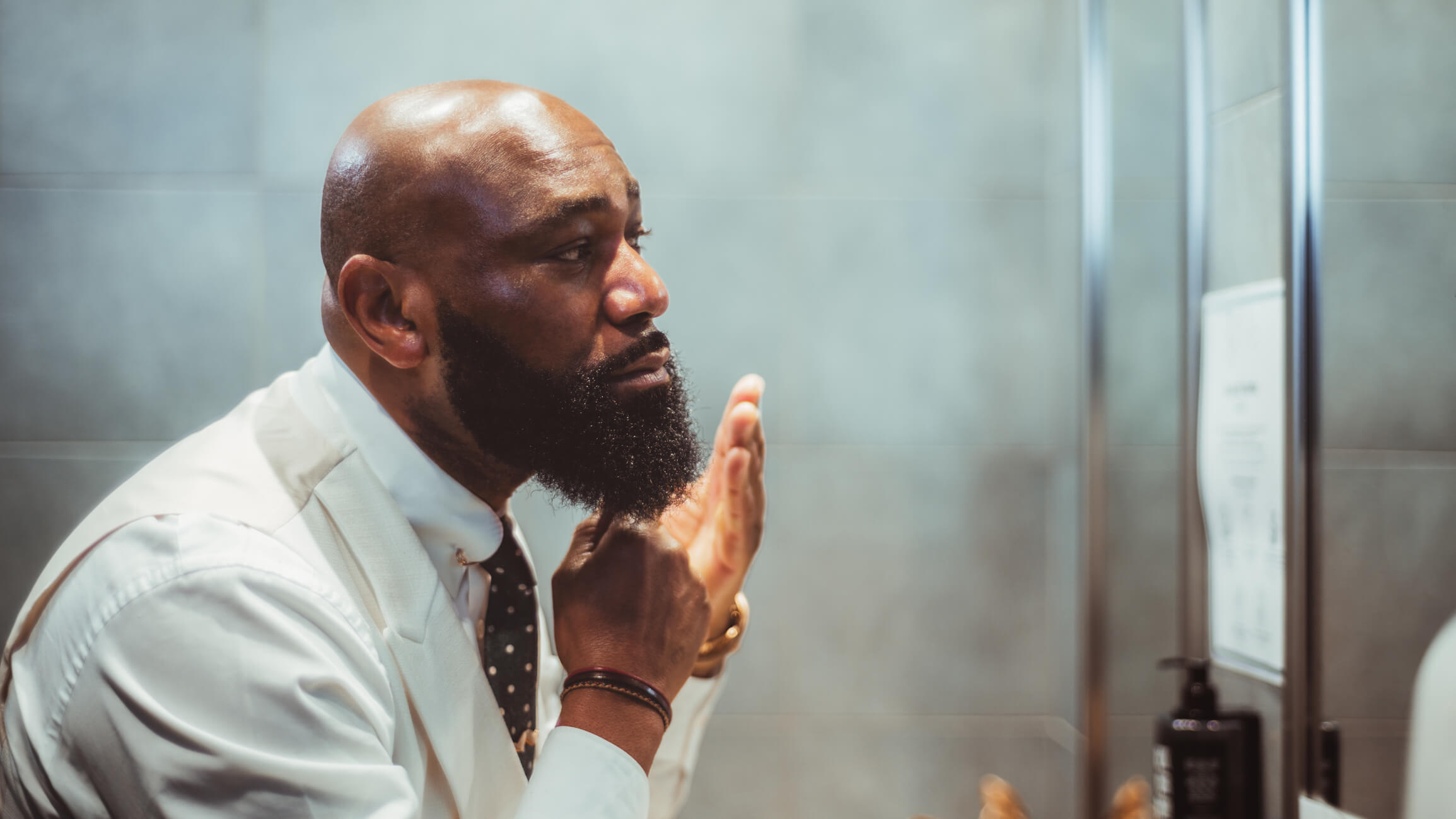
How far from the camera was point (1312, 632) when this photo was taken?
75 centimetres

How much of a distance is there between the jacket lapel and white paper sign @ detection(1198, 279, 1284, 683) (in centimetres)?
65

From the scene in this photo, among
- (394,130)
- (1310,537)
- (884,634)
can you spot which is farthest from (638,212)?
(884,634)

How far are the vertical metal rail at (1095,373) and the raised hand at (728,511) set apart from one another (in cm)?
49

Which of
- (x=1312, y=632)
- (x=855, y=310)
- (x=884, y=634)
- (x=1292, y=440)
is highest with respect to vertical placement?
(x=855, y=310)

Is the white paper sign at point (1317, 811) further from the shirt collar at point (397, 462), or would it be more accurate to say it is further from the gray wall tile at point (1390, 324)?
the shirt collar at point (397, 462)

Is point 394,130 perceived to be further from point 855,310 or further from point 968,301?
point 968,301

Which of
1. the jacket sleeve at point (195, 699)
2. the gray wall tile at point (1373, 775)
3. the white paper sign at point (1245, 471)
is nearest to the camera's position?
the jacket sleeve at point (195, 699)

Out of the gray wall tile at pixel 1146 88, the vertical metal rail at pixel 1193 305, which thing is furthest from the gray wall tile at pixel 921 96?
the vertical metal rail at pixel 1193 305

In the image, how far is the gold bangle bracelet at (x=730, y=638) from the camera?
2.98 feet

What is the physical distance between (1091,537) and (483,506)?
74cm

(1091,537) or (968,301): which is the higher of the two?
(968,301)

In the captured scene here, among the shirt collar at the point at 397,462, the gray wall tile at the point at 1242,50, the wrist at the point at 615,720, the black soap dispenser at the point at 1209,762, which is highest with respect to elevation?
the gray wall tile at the point at 1242,50

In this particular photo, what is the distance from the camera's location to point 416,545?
73 cm

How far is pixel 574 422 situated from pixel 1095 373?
2.27 ft
